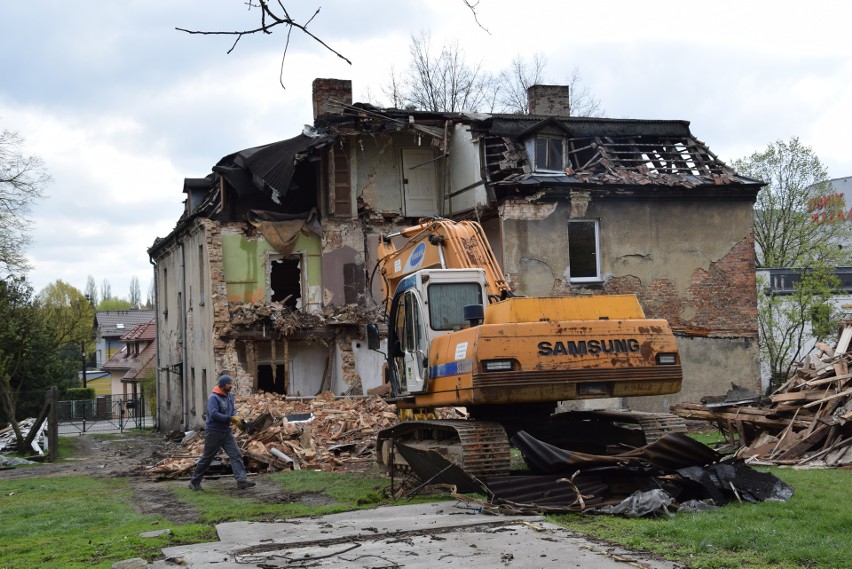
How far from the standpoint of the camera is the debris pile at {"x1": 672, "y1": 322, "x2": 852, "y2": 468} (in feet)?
50.9

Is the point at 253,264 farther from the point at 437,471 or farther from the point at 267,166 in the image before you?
the point at 437,471

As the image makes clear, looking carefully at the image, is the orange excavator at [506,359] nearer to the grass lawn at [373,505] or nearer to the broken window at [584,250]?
the grass lawn at [373,505]

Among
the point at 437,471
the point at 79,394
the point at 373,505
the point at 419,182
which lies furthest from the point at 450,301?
the point at 79,394

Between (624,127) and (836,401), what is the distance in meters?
13.1

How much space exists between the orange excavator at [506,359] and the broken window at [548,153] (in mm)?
11909

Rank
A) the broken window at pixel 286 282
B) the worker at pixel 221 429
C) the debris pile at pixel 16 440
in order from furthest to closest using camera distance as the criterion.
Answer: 1. the broken window at pixel 286 282
2. the debris pile at pixel 16 440
3. the worker at pixel 221 429

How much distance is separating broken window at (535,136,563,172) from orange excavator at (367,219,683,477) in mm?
11909

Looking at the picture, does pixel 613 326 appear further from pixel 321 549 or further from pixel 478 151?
pixel 478 151

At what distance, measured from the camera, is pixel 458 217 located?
27.9 metres

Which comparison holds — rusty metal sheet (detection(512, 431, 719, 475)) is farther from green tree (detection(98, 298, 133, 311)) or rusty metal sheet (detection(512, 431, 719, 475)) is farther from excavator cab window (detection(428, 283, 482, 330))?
green tree (detection(98, 298, 133, 311))

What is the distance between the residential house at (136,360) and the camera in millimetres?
59406

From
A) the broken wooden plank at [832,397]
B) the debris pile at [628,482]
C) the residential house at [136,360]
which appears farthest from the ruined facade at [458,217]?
the residential house at [136,360]

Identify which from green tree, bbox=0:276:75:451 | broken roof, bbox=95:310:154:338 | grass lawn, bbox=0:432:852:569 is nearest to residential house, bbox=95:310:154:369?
broken roof, bbox=95:310:154:338

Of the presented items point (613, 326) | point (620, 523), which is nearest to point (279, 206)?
point (613, 326)
